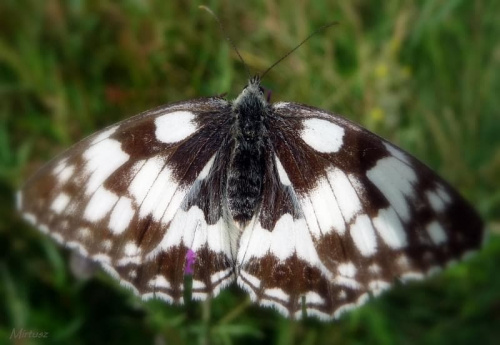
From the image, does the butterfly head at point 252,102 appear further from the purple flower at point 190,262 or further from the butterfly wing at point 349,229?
the purple flower at point 190,262

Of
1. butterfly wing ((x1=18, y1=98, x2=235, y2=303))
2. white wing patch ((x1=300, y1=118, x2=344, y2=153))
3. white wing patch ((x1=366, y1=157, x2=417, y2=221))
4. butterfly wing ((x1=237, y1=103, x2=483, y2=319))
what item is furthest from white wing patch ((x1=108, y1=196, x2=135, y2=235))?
white wing patch ((x1=366, y1=157, x2=417, y2=221))

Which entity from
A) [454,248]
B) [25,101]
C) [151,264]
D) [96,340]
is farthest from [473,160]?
[25,101]

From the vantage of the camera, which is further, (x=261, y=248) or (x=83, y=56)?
(x=83, y=56)

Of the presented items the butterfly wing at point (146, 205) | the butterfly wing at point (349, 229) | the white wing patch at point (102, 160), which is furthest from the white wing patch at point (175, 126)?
the butterfly wing at point (349, 229)

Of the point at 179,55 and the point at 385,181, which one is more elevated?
the point at 179,55

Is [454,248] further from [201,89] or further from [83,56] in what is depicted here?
[83,56]

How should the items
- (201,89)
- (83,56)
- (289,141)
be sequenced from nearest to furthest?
(289,141), (201,89), (83,56)

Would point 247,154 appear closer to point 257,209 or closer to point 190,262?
point 257,209
